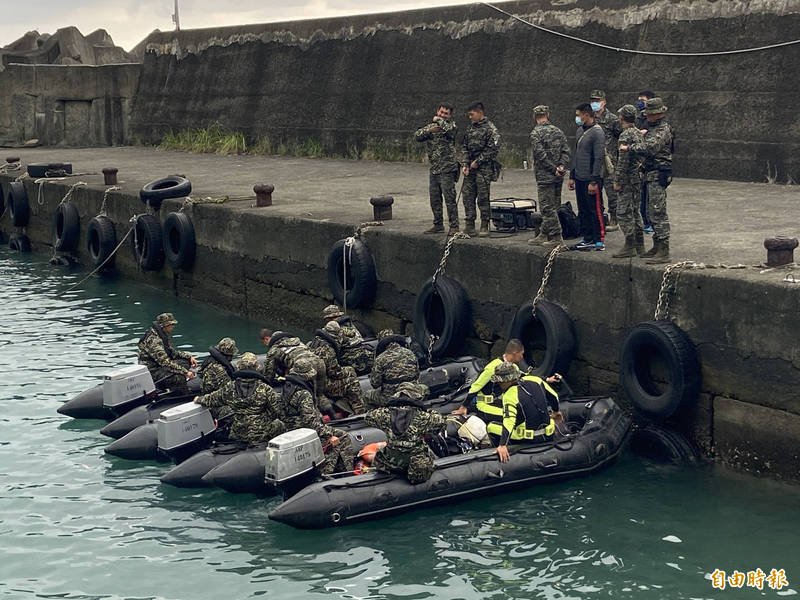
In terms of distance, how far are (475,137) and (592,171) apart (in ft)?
5.06

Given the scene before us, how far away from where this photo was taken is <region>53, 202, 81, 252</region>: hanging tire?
21641 millimetres

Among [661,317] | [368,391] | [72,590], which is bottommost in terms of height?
[72,590]

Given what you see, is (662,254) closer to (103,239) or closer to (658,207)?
(658,207)

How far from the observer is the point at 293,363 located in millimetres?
10312

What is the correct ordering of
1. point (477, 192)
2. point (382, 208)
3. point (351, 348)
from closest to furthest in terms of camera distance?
1. point (351, 348)
2. point (477, 192)
3. point (382, 208)

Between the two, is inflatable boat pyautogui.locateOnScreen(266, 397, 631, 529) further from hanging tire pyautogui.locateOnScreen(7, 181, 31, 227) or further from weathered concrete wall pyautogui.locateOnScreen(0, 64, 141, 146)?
weathered concrete wall pyautogui.locateOnScreen(0, 64, 141, 146)

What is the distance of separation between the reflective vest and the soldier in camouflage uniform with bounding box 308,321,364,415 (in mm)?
1836

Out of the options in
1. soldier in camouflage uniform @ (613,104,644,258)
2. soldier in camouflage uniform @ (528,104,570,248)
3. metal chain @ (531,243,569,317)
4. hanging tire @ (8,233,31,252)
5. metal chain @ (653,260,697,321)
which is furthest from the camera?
hanging tire @ (8,233,31,252)

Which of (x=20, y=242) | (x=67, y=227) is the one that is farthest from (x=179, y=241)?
(x=20, y=242)

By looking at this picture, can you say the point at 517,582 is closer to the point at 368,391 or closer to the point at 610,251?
the point at 368,391

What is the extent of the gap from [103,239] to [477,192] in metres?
9.57

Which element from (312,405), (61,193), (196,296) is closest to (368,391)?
(312,405)

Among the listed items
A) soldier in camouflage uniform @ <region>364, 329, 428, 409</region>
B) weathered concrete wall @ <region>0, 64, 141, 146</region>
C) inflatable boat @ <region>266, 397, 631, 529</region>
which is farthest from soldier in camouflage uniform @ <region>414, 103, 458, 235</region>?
weathered concrete wall @ <region>0, 64, 141, 146</region>

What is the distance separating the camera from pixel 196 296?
18.4 metres
